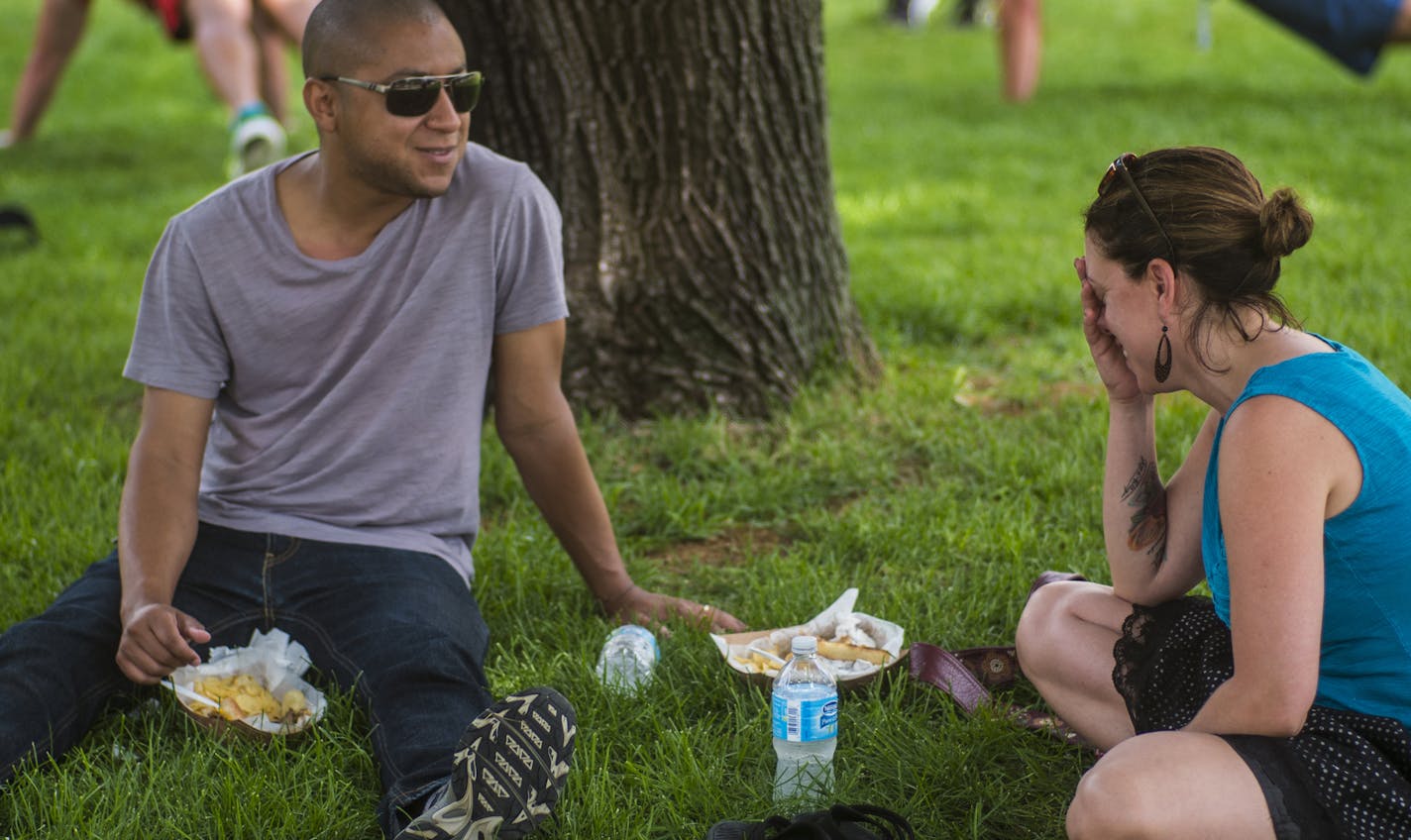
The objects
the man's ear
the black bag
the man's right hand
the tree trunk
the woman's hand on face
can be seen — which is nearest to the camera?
the black bag

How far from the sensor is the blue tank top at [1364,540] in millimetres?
2271

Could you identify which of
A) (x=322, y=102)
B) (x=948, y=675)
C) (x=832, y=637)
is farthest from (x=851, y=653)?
(x=322, y=102)

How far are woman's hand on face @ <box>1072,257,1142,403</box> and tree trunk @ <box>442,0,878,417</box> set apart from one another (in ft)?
7.16

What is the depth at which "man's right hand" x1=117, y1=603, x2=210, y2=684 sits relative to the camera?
3.00 m

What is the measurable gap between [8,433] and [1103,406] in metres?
3.70

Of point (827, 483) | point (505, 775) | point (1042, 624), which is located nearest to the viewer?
point (505, 775)

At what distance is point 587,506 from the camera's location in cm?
361

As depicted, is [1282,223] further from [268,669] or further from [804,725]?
[268,669]

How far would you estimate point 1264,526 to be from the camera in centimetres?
221

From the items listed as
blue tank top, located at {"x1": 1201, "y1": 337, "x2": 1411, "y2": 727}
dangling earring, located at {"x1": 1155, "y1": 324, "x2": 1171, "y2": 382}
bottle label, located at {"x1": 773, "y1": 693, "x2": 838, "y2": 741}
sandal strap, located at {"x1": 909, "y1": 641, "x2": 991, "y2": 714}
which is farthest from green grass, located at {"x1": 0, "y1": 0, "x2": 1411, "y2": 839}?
dangling earring, located at {"x1": 1155, "y1": 324, "x2": 1171, "y2": 382}

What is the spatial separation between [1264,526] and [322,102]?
223 centimetres

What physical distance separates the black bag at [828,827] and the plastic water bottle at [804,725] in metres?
0.19

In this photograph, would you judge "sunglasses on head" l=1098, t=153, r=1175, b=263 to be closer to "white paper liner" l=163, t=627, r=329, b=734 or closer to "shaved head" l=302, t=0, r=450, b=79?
"shaved head" l=302, t=0, r=450, b=79

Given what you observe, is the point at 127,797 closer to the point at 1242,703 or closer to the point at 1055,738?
the point at 1055,738
